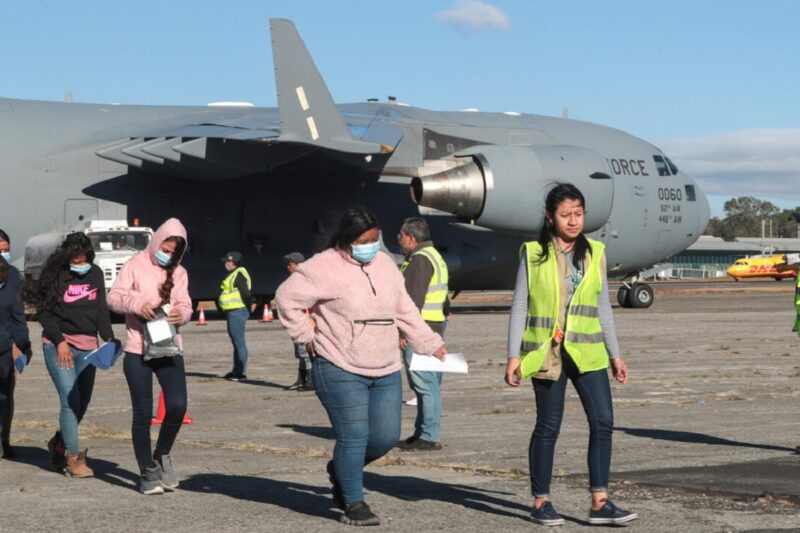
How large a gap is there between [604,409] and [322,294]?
1.84 m

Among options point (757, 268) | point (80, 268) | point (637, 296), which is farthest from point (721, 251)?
point (80, 268)

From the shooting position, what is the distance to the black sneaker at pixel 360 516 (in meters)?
7.82

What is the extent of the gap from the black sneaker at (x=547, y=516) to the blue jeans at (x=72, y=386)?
153 inches

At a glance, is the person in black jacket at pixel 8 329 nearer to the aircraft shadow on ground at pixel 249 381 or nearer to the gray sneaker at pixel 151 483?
the gray sneaker at pixel 151 483

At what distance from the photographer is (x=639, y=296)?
36938 millimetres

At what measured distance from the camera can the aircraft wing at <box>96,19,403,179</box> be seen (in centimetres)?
2784

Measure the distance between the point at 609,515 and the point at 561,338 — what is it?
1074 millimetres

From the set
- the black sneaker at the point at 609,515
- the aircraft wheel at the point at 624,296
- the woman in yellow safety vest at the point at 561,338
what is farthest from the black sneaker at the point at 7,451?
the aircraft wheel at the point at 624,296

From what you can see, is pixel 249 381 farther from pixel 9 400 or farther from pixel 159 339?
pixel 159 339

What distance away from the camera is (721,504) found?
8.26 m

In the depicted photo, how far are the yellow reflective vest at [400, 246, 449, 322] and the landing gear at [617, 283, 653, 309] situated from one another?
2529cm

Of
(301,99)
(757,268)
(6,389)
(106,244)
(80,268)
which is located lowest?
(6,389)

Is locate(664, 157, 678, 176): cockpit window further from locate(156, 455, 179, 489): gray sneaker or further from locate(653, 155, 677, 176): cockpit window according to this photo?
locate(156, 455, 179, 489): gray sneaker

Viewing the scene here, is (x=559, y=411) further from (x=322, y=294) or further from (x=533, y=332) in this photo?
(x=322, y=294)
